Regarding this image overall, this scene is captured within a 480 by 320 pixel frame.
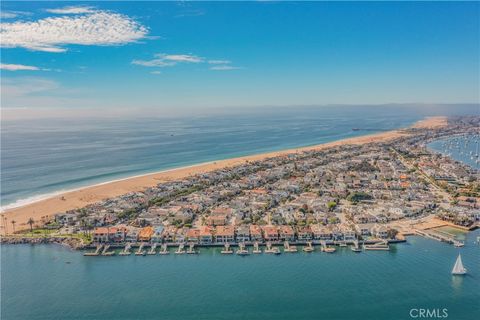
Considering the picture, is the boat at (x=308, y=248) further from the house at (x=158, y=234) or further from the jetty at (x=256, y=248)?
the house at (x=158, y=234)

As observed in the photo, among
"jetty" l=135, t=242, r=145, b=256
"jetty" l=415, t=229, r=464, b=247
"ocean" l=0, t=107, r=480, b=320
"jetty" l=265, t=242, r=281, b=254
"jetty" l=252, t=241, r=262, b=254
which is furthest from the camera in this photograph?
"jetty" l=415, t=229, r=464, b=247

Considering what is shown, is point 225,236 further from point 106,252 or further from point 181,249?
point 106,252

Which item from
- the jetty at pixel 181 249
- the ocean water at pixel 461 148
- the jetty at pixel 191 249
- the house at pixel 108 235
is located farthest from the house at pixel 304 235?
the ocean water at pixel 461 148

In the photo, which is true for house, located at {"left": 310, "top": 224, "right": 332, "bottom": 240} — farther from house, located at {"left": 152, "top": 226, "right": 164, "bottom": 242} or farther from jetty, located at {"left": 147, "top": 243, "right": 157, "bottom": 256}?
jetty, located at {"left": 147, "top": 243, "right": 157, "bottom": 256}

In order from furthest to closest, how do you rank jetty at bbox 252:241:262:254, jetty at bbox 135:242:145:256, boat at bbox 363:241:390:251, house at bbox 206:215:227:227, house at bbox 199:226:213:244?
house at bbox 206:215:227:227, house at bbox 199:226:213:244, boat at bbox 363:241:390:251, jetty at bbox 252:241:262:254, jetty at bbox 135:242:145:256

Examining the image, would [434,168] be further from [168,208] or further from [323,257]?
[168,208]

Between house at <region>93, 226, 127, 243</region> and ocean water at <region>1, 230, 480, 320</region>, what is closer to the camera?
ocean water at <region>1, 230, 480, 320</region>

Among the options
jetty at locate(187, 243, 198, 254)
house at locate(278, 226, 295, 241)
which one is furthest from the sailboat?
jetty at locate(187, 243, 198, 254)
